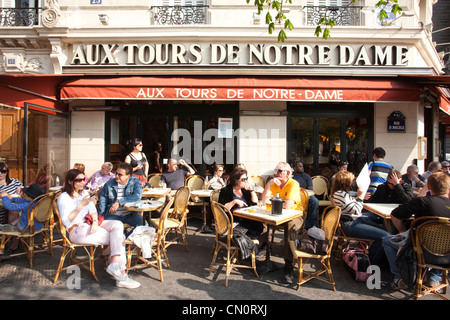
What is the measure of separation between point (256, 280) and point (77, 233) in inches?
89.9

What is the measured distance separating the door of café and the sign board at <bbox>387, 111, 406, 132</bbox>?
1.38 ft

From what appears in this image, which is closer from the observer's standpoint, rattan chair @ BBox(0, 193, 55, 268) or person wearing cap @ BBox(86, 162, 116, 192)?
rattan chair @ BBox(0, 193, 55, 268)

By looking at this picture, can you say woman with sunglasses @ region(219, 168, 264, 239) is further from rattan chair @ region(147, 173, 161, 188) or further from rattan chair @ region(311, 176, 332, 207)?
rattan chair @ region(147, 173, 161, 188)

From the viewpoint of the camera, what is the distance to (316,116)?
7379 mm

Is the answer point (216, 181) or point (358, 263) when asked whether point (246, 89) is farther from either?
point (358, 263)

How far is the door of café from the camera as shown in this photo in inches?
290

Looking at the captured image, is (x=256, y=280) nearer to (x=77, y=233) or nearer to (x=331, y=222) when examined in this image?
(x=331, y=222)

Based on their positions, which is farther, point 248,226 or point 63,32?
point 63,32

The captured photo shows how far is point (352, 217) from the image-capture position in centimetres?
409

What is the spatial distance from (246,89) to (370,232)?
3909 millimetres

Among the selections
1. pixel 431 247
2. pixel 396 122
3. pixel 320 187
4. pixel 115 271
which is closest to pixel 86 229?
pixel 115 271

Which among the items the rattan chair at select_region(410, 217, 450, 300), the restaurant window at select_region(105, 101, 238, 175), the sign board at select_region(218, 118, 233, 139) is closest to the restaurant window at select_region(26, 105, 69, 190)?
the restaurant window at select_region(105, 101, 238, 175)

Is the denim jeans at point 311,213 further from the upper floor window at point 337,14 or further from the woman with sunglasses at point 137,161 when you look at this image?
the upper floor window at point 337,14
